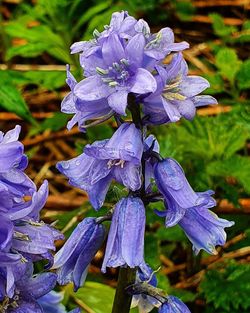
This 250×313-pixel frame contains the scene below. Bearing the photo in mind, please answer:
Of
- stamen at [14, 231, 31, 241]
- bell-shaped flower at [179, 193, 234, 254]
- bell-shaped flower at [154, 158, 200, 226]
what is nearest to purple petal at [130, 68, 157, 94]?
bell-shaped flower at [154, 158, 200, 226]

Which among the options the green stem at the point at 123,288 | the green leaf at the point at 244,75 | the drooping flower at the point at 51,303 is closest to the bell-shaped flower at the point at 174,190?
the green stem at the point at 123,288

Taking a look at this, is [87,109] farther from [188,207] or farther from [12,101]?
[12,101]

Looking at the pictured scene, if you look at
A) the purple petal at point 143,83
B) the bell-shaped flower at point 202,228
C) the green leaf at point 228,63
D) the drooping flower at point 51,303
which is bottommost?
the green leaf at point 228,63

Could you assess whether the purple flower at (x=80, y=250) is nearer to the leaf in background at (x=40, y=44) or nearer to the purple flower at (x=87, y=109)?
the purple flower at (x=87, y=109)

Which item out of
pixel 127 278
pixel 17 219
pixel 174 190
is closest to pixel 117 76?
pixel 174 190

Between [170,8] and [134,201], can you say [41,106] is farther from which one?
[134,201]

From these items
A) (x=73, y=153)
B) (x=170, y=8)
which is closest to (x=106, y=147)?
(x=73, y=153)
